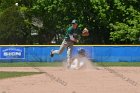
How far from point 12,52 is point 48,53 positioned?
7.17 ft

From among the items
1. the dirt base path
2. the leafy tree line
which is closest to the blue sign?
the dirt base path

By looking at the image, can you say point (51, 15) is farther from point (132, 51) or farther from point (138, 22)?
point (132, 51)

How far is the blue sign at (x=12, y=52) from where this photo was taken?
2786 cm

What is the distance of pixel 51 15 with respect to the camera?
48250 millimetres

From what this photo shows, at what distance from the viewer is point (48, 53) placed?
28.2m

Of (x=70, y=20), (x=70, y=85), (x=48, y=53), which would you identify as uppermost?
(x=70, y=20)

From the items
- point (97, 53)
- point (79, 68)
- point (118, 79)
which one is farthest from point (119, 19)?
point (118, 79)

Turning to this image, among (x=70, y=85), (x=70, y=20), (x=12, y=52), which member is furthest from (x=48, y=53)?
(x=70, y=20)

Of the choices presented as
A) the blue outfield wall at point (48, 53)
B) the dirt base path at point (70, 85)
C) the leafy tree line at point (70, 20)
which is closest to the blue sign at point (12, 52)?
the blue outfield wall at point (48, 53)

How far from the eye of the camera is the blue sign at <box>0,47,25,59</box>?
91.4ft

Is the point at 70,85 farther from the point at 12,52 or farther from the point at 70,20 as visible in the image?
the point at 70,20

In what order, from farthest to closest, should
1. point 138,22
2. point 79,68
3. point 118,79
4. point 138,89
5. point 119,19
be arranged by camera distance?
point 119,19
point 138,22
point 79,68
point 118,79
point 138,89

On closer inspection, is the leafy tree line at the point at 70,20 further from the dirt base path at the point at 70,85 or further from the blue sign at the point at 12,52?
the dirt base path at the point at 70,85

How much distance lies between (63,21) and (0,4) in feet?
30.5
